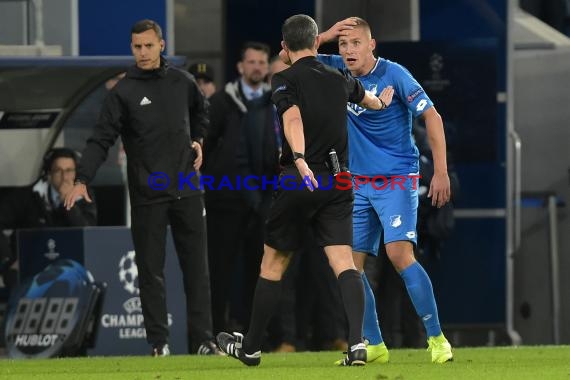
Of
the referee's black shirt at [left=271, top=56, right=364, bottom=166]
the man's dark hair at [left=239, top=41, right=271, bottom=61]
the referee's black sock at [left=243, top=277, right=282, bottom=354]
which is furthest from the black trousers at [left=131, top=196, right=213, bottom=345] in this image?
the referee's black shirt at [left=271, top=56, right=364, bottom=166]

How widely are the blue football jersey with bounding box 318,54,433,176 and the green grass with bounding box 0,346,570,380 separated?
1.14 metres

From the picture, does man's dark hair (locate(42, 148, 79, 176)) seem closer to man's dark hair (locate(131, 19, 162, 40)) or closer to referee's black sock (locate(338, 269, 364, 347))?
man's dark hair (locate(131, 19, 162, 40))

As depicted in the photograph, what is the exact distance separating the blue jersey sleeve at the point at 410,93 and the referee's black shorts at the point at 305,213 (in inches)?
27.0

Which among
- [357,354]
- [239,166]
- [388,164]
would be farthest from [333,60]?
[239,166]

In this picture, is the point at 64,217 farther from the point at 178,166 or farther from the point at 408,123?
the point at 408,123

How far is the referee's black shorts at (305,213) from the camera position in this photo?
1061 centimetres

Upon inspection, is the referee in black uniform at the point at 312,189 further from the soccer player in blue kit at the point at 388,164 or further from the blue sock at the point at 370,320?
the blue sock at the point at 370,320

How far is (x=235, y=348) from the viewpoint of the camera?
1092cm

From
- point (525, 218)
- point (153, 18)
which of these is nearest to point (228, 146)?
point (153, 18)

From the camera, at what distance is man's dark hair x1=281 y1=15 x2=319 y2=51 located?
1058 cm

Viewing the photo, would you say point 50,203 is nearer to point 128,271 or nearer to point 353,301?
point 128,271

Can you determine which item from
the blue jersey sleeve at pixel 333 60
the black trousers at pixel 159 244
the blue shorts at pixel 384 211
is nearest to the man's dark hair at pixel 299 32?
the blue jersey sleeve at pixel 333 60

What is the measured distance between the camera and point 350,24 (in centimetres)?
1128

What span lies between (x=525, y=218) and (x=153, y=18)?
168 inches
